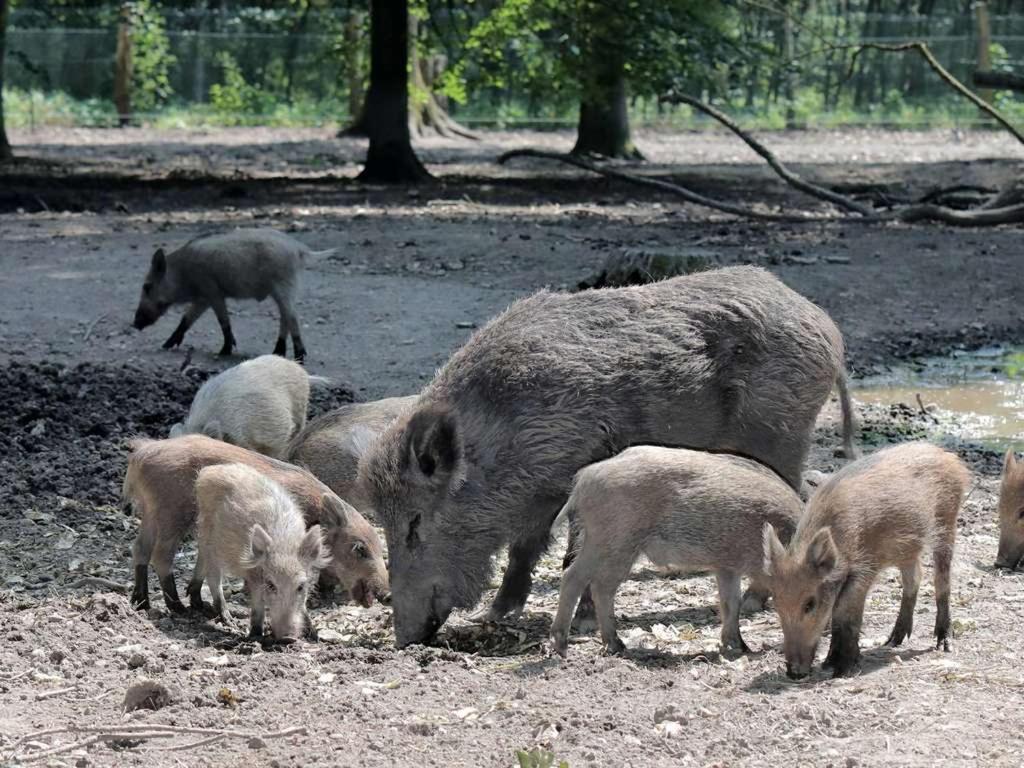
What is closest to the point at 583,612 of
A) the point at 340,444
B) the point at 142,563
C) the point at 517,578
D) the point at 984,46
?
the point at 517,578

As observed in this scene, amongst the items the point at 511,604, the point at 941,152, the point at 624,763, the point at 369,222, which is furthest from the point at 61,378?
the point at 941,152

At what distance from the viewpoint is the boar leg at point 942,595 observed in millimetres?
5160

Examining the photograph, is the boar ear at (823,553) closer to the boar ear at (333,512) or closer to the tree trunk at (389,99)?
the boar ear at (333,512)

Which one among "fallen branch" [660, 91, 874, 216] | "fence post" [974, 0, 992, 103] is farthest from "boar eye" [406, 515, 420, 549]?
"fence post" [974, 0, 992, 103]

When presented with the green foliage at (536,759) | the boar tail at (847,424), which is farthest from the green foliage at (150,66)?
the green foliage at (536,759)

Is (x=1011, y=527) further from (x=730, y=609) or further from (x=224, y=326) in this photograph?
(x=224, y=326)

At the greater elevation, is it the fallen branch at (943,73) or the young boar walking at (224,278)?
the fallen branch at (943,73)

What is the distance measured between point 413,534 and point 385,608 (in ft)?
1.97

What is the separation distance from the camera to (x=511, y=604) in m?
5.83

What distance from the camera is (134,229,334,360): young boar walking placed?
35.0ft

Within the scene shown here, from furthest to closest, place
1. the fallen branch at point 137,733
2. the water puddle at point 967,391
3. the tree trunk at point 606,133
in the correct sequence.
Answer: the tree trunk at point 606,133 < the water puddle at point 967,391 < the fallen branch at point 137,733

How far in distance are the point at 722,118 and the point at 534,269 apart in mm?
2773

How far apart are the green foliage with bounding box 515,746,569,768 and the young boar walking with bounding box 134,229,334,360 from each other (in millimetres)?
6765

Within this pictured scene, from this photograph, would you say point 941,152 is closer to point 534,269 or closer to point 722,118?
point 722,118
